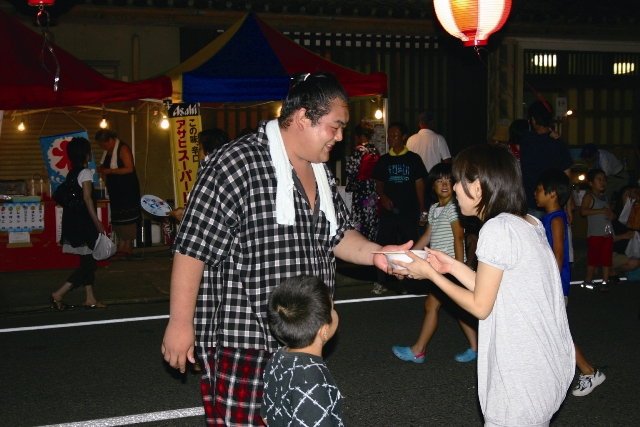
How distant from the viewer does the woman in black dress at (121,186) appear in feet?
36.9

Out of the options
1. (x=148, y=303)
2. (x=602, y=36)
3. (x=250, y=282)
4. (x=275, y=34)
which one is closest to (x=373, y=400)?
(x=250, y=282)

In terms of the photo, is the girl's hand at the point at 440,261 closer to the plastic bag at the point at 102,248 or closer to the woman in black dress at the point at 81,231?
the plastic bag at the point at 102,248

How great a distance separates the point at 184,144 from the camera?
1000cm

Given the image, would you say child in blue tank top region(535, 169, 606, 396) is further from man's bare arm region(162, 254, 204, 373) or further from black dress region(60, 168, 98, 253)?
black dress region(60, 168, 98, 253)

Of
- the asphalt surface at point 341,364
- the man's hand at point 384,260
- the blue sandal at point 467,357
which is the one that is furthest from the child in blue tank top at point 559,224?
the man's hand at point 384,260

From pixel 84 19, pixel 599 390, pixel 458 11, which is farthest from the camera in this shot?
pixel 84 19

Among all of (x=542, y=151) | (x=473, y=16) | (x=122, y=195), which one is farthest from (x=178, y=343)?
(x=122, y=195)

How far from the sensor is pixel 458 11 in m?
8.68

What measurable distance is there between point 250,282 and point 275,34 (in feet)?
25.6

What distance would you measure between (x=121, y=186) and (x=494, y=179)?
9243 mm

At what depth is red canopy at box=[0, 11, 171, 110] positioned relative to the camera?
28.0 ft

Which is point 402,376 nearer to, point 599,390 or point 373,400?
point 373,400

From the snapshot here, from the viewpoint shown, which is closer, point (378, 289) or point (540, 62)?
point (378, 289)

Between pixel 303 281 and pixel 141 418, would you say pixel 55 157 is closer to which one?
pixel 141 418
